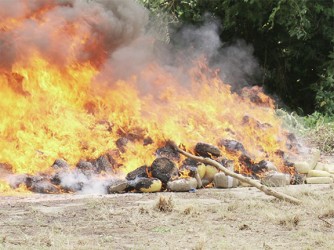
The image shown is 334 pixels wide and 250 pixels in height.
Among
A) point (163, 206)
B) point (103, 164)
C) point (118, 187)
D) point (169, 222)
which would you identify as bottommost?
point (169, 222)

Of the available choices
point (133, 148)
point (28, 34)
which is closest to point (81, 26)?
point (28, 34)

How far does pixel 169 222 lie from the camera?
6.12m

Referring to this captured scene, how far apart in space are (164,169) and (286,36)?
369 inches

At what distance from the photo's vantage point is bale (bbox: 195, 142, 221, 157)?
30.4 feet

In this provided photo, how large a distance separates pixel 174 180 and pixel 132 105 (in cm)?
222

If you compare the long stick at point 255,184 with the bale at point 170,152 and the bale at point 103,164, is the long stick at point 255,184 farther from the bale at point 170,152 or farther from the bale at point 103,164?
the bale at point 103,164

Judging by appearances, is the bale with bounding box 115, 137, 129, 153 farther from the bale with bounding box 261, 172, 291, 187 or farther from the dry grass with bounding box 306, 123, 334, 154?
the dry grass with bounding box 306, 123, 334, 154

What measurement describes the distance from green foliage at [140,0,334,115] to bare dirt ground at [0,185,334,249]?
8.56 m

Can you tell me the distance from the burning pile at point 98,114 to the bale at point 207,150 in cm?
2

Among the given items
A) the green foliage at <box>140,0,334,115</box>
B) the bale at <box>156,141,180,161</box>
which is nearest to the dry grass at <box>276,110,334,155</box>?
the green foliage at <box>140,0,334,115</box>

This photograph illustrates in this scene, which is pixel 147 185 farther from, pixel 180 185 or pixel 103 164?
pixel 103 164

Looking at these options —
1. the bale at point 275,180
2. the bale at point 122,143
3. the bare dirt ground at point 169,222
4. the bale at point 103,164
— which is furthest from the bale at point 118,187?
the bale at point 275,180

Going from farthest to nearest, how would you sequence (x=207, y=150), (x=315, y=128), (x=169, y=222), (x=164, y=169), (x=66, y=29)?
(x=315, y=128) → (x=66, y=29) → (x=207, y=150) → (x=164, y=169) → (x=169, y=222)

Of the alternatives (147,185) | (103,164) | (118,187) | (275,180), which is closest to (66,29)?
(103,164)
